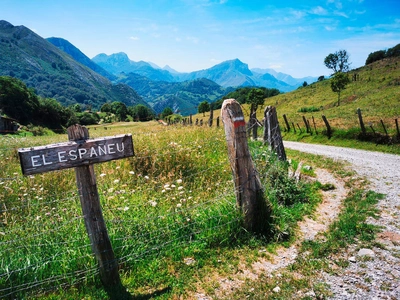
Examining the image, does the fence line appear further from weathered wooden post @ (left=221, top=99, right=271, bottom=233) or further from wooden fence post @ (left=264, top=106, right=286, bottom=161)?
wooden fence post @ (left=264, top=106, right=286, bottom=161)

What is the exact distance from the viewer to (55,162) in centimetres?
339

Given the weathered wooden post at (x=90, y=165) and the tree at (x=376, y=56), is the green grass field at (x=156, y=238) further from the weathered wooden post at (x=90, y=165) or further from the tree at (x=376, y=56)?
the tree at (x=376, y=56)

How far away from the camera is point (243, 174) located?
17.0 feet

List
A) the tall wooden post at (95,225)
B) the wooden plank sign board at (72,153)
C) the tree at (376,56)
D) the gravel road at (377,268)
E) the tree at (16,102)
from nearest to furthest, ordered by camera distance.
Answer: the wooden plank sign board at (72,153) < the tall wooden post at (95,225) < the gravel road at (377,268) < the tree at (16,102) < the tree at (376,56)

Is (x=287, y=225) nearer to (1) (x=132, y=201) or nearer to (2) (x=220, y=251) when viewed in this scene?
(2) (x=220, y=251)

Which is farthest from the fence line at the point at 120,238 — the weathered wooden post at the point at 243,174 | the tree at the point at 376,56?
the tree at the point at 376,56

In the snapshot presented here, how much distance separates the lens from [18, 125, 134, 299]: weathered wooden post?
3303mm

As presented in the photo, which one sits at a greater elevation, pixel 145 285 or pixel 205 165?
pixel 205 165

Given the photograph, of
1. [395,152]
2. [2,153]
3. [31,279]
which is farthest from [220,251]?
[395,152]

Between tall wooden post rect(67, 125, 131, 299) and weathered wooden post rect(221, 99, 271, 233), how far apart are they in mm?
2655

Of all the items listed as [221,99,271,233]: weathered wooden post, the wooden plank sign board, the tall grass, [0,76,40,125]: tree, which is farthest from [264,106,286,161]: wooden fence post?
[0,76,40,125]: tree

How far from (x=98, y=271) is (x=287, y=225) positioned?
12.7 feet

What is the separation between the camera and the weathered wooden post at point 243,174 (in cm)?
514

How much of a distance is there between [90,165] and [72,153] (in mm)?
328
